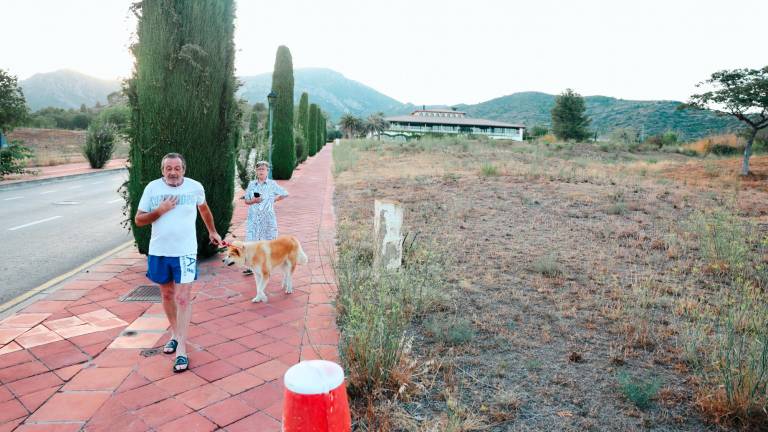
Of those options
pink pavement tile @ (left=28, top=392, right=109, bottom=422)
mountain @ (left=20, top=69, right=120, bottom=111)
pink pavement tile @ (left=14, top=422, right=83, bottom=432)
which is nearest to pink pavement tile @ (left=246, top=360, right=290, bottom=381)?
pink pavement tile @ (left=28, top=392, right=109, bottom=422)

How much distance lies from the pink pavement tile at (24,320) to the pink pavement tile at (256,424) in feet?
8.58

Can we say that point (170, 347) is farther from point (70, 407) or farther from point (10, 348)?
point (10, 348)

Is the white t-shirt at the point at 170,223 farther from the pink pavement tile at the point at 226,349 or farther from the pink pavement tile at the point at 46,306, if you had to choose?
the pink pavement tile at the point at 46,306

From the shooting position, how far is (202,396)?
113 inches

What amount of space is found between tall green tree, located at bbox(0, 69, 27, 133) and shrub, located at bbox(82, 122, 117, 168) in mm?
4295

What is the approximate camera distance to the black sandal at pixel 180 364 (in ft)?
10.4

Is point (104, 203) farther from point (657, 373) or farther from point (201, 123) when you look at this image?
point (657, 373)

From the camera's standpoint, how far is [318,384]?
5.98 feet

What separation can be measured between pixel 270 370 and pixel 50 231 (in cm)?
746

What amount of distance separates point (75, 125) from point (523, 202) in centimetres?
6504

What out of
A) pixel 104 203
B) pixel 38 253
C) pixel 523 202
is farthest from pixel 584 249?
pixel 104 203

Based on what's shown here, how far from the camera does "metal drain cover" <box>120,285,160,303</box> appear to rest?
4.65 meters

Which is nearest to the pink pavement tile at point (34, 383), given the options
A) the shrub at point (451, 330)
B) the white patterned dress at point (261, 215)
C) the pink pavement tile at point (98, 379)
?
the pink pavement tile at point (98, 379)

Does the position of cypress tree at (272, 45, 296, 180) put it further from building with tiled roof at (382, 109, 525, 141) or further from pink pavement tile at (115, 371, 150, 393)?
building with tiled roof at (382, 109, 525, 141)
